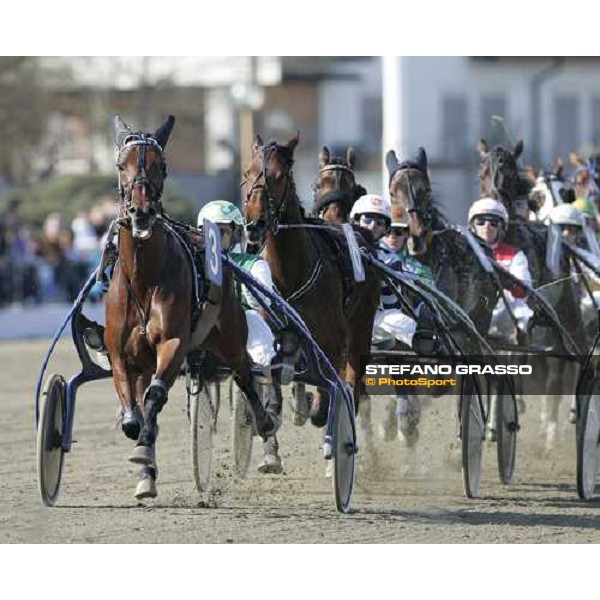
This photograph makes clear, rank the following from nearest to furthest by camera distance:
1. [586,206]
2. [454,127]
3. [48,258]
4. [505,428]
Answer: [505,428] → [586,206] → [454,127] → [48,258]

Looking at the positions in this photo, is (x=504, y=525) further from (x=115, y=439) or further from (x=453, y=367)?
(x=115, y=439)

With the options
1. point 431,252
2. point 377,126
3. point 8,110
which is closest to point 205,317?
point 431,252

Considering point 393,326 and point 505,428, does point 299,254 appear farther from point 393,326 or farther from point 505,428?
point 505,428

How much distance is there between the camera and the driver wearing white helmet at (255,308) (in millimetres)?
8289

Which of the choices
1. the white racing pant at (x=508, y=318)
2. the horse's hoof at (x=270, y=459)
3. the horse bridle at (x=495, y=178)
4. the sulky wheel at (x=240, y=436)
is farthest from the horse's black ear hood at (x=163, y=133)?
the horse bridle at (x=495, y=178)

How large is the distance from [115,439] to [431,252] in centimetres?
235

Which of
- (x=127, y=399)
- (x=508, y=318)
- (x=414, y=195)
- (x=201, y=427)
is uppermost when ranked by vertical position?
(x=414, y=195)

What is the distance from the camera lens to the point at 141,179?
727 centimetres

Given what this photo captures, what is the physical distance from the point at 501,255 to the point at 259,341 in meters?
2.88

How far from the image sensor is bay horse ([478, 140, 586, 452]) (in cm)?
1088

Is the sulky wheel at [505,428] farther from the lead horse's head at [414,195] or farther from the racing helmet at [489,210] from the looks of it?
the racing helmet at [489,210]

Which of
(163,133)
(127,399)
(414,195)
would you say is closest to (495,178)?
(414,195)

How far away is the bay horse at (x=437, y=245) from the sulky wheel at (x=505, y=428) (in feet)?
3.01

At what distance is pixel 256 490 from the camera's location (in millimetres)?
8898
